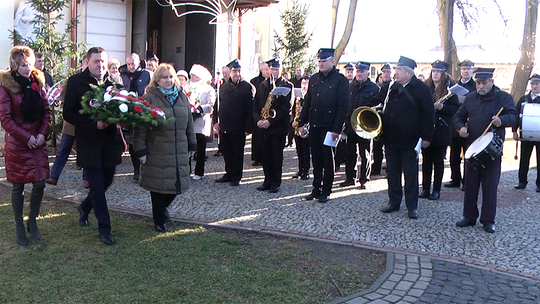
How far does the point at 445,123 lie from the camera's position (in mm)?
8680

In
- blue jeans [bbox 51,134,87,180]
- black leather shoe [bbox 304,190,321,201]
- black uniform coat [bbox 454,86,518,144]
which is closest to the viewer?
black uniform coat [bbox 454,86,518,144]

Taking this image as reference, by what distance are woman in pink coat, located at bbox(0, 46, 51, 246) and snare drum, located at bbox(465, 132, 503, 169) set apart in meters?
4.90

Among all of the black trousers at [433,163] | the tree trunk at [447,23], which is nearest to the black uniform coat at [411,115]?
the black trousers at [433,163]

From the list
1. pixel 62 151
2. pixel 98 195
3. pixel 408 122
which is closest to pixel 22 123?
pixel 98 195

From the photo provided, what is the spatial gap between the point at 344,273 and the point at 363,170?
14.2 ft

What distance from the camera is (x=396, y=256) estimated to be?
18.8 feet

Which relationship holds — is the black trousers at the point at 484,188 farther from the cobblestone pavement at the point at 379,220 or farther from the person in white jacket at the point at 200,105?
the person in white jacket at the point at 200,105

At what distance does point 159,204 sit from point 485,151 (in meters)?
3.88

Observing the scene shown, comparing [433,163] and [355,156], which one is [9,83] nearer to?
[355,156]

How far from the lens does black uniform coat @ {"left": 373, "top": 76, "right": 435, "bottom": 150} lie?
23.9 feet

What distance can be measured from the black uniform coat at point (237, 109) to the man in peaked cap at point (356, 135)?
169 cm

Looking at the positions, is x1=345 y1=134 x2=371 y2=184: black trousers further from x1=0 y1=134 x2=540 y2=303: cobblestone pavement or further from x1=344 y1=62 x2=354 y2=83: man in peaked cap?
x1=344 y1=62 x2=354 y2=83: man in peaked cap

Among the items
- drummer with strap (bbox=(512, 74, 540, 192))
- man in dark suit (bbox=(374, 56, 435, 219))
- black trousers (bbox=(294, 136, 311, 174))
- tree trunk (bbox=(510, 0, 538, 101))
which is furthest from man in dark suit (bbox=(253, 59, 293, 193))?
tree trunk (bbox=(510, 0, 538, 101))

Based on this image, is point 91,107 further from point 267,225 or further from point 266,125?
point 266,125
